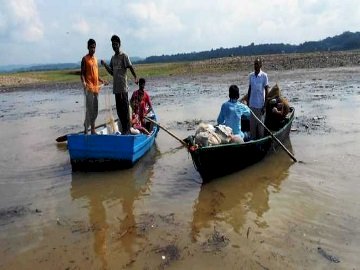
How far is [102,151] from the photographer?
9586 mm

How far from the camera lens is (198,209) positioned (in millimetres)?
7383

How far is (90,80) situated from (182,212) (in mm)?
4169

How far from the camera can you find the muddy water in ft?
18.6

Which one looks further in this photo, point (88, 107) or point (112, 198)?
point (88, 107)

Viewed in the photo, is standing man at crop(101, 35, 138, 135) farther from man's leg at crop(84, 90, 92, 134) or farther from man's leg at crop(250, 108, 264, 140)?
man's leg at crop(250, 108, 264, 140)

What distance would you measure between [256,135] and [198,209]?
11.6 feet

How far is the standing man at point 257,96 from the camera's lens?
32.8ft

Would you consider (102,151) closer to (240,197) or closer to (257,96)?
(240,197)

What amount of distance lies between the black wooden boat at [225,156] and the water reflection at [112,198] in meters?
1.29

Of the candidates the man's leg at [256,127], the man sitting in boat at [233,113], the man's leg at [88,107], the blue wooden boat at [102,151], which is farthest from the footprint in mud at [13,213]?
the man's leg at [256,127]

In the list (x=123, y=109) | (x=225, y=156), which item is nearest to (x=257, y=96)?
(x=225, y=156)

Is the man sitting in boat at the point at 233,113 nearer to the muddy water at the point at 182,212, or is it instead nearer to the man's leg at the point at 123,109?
the muddy water at the point at 182,212

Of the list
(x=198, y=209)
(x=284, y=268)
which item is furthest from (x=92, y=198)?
(x=284, y=268)

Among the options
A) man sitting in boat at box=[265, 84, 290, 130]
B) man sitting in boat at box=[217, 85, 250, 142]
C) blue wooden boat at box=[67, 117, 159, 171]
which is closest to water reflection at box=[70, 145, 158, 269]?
blue wooden boat at box=[67, 117, 159, 171]
